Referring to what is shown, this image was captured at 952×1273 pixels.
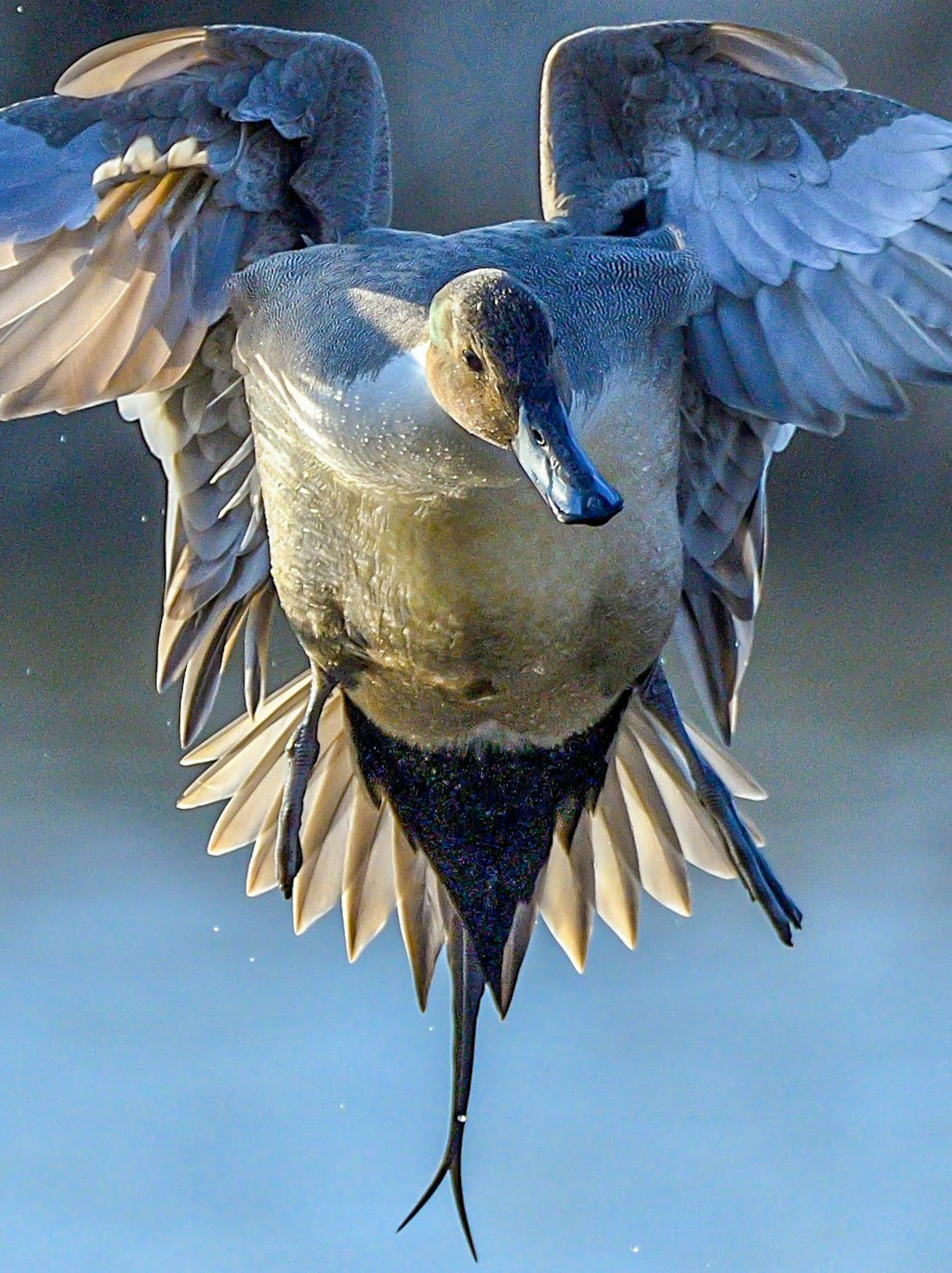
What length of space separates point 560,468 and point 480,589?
13.2 inches

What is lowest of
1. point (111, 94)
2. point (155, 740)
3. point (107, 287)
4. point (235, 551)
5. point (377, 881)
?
point (155, 740)

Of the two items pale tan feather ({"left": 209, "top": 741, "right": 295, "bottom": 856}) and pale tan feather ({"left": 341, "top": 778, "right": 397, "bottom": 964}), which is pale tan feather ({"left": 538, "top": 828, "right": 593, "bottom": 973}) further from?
pale tan feather ({"left": 209, "top": 741, "right": 295, "bottom": 856})

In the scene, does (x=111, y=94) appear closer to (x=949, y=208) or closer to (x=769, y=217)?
(x=769, y=217)

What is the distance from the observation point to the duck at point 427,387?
1.68 meters

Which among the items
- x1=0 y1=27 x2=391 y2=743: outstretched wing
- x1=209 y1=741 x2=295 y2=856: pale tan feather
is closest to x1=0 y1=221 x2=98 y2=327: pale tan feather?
x1=0 y1=27 x2=391 y2=743: outstretched wing

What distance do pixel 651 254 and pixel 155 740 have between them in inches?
91.8

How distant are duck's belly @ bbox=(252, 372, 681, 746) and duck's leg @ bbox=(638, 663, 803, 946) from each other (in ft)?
0.26

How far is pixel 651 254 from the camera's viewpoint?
1.76 m

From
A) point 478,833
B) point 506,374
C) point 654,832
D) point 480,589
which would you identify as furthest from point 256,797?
point 506,374

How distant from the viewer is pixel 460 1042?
6.52 ft

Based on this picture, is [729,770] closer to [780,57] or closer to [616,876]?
[616,876]

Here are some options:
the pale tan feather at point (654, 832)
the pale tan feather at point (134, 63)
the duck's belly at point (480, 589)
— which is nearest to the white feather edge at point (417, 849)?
the pale tan feather at point (654, 832)

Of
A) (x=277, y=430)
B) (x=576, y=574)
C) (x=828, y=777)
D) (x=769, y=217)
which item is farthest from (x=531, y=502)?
(x=828, y=777)

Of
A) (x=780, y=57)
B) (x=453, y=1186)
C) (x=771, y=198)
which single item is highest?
(x=780, y=57)
